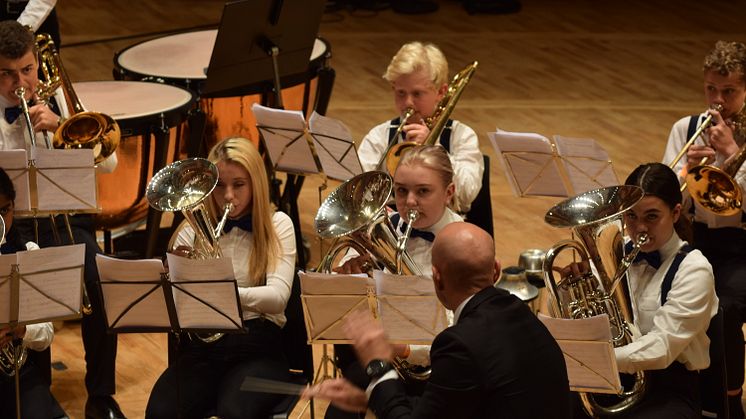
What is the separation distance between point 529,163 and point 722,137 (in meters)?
0.71

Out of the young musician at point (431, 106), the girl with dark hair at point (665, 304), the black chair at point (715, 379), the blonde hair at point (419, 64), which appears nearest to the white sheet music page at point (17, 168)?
the young musician at point (431, 106)

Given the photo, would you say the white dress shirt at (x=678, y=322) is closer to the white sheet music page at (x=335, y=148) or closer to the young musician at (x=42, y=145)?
the white sheet music page at (x=335, y=148)

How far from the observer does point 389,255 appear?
135 inches

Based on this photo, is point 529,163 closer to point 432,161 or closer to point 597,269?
point 432,161

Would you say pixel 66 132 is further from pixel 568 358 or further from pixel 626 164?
pixel 626 164

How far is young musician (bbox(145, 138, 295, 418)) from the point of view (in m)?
3.61

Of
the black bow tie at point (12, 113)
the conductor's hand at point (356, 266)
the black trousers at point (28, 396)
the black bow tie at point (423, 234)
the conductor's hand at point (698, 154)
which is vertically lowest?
the black trousers at point (28, 396)

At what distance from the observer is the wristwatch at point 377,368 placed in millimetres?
2799

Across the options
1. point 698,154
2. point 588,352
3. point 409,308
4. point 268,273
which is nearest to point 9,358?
point 268,273

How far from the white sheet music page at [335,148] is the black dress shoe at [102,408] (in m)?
1.14

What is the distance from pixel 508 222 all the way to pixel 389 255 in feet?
8.82

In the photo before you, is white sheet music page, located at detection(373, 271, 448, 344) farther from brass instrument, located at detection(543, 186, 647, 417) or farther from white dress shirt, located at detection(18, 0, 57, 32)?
white dress shirt, located at detection(18, 0, 57, 32)

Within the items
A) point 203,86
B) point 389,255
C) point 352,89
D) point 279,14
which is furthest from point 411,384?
point 352,89

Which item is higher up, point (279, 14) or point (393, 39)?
point (279, 14)
